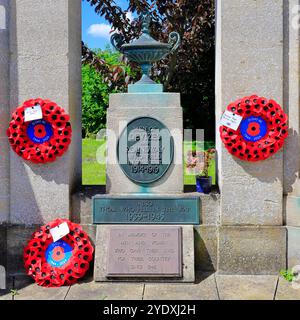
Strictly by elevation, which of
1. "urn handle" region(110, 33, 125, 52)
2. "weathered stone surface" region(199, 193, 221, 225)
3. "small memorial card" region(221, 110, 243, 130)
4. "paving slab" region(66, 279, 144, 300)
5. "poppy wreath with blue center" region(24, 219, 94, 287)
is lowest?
"paving slab" region(66, 279, 144, 300)

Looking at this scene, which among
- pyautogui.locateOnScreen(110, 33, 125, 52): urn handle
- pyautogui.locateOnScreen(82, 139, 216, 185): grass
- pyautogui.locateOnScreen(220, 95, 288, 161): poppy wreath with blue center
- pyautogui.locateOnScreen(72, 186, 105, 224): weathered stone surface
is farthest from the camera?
pyautogui.locateOnScreen(82, 139, 216, 185): grass

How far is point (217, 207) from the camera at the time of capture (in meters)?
4.86

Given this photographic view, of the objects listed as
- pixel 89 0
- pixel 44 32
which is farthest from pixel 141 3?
pixel 44 32

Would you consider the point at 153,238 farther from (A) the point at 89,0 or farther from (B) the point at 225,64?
(A) the point at 89,0

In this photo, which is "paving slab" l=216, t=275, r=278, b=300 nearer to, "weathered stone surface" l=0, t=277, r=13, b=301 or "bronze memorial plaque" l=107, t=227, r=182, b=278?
"bronze memorial plaque" l=107, t=227, r=182, b=278

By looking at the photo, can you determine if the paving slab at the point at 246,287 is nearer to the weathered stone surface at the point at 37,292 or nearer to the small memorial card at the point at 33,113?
the weathered stone surface at the point at 37,292

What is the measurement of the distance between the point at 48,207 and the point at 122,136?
112 centimetres

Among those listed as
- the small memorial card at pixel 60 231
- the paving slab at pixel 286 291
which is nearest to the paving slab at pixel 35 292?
the small memorial card at pixel 60 231

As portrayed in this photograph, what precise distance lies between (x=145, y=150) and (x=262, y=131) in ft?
4.20

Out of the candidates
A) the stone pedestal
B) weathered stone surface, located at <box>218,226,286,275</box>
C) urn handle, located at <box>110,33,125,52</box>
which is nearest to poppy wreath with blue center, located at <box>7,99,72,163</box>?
the stone pedestal

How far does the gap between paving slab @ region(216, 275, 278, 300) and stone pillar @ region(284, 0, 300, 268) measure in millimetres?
400

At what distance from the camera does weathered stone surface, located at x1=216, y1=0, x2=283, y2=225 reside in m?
4.72

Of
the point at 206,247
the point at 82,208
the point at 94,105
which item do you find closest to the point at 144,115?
the point at 82,208

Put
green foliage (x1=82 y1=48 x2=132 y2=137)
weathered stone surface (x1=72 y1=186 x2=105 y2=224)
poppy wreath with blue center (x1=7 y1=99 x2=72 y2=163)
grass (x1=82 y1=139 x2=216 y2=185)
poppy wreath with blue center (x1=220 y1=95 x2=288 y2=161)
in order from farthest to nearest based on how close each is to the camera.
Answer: green foliage (x1=82 y1=48 x2=132 y2=137), grass (x1=82 y1=139 x2=216 y2=185), weathered stone surface (x1=72 y1=186 x2=105 y2=224), poppy wreath with blue center (x1=7 y1=99 x2=72 y2=163), poppy wreath with blue center (x1=220 y1=95 x2=288 y2=161)
